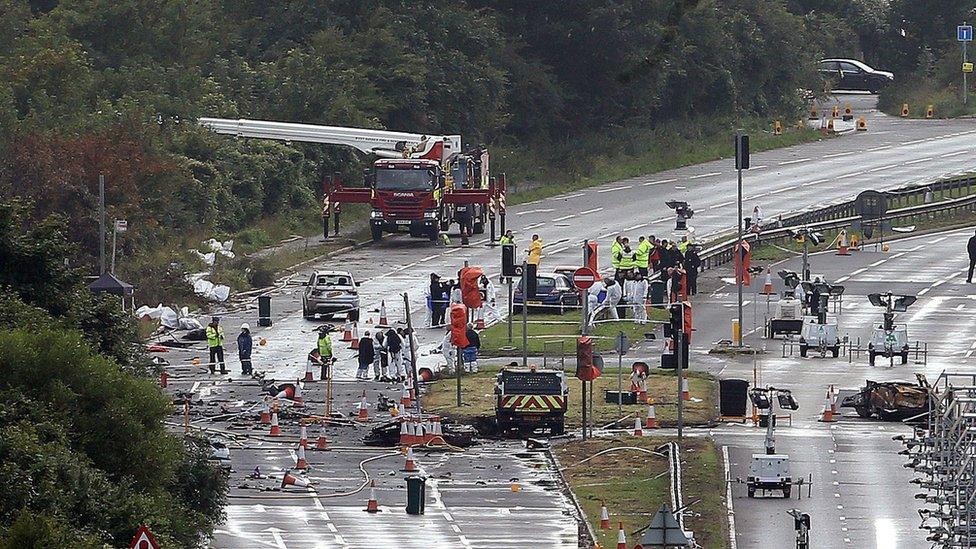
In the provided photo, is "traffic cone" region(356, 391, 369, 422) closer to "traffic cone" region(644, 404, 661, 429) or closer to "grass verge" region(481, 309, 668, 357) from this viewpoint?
"traffic cone" region(644, 404, 661, 429)

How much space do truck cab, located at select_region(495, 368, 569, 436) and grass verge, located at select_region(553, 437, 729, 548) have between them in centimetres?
107

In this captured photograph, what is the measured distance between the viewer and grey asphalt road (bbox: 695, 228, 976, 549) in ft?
121

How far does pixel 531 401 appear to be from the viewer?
46.5 metres

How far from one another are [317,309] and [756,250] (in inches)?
740

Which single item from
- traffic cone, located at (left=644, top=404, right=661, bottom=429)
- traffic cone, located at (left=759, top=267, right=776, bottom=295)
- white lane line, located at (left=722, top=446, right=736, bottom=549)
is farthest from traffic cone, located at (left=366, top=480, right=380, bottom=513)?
traffic cone, located at (left=759, top=267, right=776, bottom=295)

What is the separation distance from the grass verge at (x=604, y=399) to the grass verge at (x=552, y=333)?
2.32 m

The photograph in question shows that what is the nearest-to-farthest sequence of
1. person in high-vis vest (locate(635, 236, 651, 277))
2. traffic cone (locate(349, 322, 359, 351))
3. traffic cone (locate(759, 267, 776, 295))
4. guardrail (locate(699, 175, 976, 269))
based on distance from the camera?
1. traffic cone (locate(349, 322, 359, 351))
2. person in high-vis vest (locate(635, 236, 651, 277))
3. traffic cone (locate(759, 267, 776, 295))
4. guardrail (locate(699, 175, 976, 269))

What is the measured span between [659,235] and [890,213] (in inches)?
361

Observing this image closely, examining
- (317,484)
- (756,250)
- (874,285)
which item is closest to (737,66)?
(756,250)

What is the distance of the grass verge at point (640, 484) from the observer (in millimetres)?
36812

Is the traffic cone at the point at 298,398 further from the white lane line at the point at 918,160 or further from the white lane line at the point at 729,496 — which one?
the white lane line at the point at 918,160

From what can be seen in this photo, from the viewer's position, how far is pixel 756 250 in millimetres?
74750

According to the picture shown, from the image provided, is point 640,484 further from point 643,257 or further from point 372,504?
point 643,257

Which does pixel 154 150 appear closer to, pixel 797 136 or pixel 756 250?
pixel 756 250
